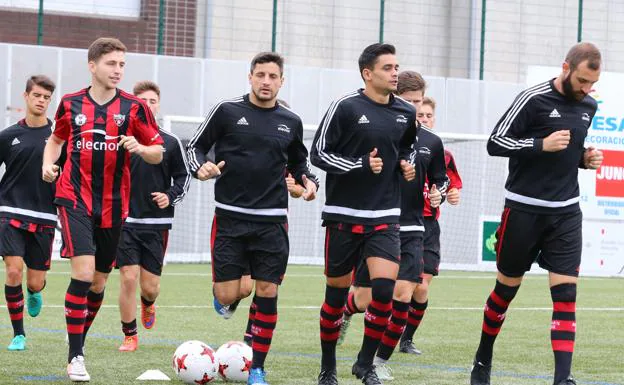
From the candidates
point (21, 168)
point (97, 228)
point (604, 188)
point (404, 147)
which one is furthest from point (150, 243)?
point (604, 188)

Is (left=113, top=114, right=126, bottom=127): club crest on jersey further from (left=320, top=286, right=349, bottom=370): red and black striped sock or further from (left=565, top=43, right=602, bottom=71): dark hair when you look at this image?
(left=565, top=43, right=602, bottom=71): dark hair

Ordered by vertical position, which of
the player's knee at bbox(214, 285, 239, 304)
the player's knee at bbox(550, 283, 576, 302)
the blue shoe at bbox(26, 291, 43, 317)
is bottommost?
the blue shoe at bbox(26, 291, 43, 317)

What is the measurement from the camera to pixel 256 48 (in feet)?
80.7

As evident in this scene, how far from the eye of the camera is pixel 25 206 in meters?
10.0

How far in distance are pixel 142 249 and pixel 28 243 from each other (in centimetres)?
93

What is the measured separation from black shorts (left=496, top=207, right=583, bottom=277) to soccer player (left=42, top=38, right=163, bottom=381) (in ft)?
7.48

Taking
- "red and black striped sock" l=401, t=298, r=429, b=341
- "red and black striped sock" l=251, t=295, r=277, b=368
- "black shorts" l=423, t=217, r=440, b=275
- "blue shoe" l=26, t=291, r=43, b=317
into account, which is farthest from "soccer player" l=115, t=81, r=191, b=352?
"red and black striped sock" l=251, t=295, r=277, b=368

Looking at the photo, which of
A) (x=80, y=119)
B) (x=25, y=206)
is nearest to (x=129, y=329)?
(x=25, y=206)

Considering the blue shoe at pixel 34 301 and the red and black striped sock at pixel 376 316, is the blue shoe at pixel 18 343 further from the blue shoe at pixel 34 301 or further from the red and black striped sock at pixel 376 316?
the red and black striped sock at pixel 376 316

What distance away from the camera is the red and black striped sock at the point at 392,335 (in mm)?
9016

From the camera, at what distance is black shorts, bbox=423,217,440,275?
10383 mm

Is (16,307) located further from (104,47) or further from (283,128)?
(283,128)

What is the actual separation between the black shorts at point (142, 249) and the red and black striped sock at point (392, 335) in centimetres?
223

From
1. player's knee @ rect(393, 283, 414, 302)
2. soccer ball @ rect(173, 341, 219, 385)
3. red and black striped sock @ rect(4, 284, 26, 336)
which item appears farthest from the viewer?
red and black striped sock @ rect(4, 284, 26, 336)
